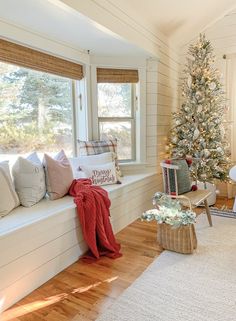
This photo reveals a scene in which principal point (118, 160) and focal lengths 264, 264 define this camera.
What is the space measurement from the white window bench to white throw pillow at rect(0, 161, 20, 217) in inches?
2.1

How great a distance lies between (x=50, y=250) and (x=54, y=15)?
6.55 feet

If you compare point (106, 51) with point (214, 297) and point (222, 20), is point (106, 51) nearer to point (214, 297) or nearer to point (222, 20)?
point (222, 20)

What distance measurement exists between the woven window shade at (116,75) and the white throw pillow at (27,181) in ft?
5.63

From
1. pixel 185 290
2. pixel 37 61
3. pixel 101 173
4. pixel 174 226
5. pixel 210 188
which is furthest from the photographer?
pixel 210 188

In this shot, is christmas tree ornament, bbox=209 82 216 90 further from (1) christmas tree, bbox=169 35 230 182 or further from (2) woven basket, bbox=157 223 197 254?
(2) woven basket, bbox=157 223 197 254

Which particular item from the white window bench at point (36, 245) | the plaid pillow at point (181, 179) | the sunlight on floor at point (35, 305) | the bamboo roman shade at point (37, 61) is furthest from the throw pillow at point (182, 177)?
the bamboo roman shade at point (37, 61)

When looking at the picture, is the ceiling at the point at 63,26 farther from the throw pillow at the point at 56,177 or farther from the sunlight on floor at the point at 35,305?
the sunlight on floor at the point at 35,305

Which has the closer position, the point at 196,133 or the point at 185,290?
the point at 185,290

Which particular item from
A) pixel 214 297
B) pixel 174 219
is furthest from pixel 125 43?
pixel 214 297

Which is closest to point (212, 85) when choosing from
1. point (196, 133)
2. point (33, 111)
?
point (196, 133)

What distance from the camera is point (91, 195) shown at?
235 cm

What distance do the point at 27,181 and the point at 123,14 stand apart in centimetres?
199

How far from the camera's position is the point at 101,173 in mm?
2941

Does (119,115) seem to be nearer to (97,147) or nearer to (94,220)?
(97,147)
